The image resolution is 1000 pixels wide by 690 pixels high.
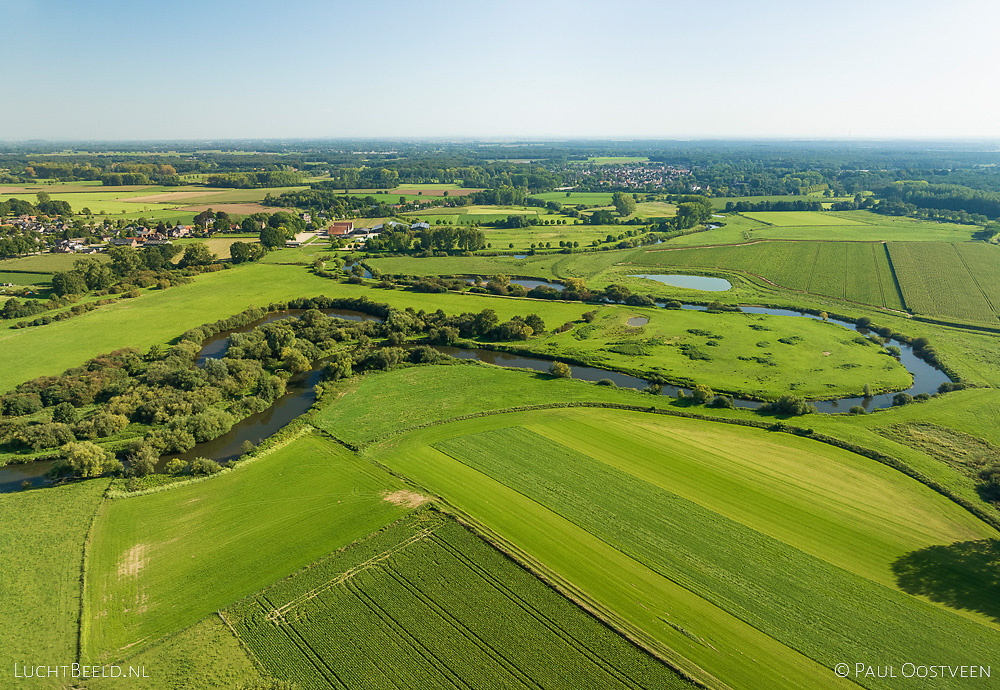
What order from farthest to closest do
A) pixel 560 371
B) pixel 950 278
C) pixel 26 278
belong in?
pixel 26 278
pixel 950 278
pixel 560 371

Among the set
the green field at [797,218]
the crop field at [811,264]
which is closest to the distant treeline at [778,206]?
the green field at [797,218]

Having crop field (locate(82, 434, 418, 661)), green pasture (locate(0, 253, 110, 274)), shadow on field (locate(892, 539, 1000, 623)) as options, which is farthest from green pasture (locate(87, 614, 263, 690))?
green pasture (locate(0, 253, 110, 274))

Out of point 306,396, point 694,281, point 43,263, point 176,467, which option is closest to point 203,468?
point 176,467

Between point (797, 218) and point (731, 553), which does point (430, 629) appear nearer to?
point (731, 553)

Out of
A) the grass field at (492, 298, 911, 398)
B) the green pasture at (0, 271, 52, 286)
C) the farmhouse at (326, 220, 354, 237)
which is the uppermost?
the farmhouse at (326, 220, 354, 237)

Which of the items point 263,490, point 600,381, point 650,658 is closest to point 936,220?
point 600,381

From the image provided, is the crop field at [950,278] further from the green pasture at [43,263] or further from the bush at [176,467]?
the green pasture at [43,263]

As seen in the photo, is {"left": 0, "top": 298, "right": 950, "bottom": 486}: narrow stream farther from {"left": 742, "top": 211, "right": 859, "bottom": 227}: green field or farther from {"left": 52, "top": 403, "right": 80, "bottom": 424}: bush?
{"left": 742, "top": 211, "right": 859, "bottom": 227}: green field
